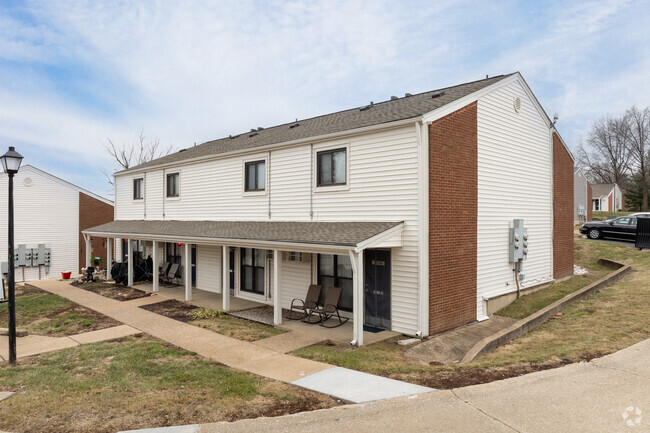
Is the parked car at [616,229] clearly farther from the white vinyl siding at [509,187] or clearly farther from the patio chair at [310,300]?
the patio chair at [310,300]

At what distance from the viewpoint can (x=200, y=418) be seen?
566 cm

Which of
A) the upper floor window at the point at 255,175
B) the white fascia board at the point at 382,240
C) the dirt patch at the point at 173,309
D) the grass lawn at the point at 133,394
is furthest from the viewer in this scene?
the upper floor window at the point at 255,175

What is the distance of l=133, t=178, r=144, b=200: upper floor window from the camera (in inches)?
875

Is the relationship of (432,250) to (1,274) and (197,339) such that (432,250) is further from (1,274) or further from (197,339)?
(1,274)

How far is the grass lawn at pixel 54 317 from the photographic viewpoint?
469 inches

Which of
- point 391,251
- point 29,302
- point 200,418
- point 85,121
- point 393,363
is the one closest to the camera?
point 200,418

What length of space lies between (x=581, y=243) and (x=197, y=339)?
22.3 m

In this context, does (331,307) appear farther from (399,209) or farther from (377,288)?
(399,209)

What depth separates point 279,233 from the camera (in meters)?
12.3

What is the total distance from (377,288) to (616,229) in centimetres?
2078

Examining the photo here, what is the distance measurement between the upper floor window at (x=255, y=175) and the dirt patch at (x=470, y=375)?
31.0 feet

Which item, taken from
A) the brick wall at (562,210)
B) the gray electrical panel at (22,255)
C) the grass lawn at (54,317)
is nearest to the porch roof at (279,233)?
the grass lawn at (54,317)

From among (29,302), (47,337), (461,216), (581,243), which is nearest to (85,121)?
(29,302)

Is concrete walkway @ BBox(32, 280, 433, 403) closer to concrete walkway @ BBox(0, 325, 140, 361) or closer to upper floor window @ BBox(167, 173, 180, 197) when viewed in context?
concrete walkway @ BBox(0, 325, 140, 361)
